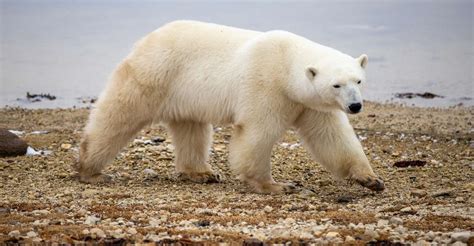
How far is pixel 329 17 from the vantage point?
3788 centimetres

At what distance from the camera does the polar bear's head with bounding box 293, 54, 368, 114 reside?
26.5 feet

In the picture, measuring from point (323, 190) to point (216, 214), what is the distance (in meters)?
1.97

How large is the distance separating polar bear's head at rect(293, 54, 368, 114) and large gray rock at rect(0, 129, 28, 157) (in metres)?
3.91

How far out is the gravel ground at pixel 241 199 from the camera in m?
6.21

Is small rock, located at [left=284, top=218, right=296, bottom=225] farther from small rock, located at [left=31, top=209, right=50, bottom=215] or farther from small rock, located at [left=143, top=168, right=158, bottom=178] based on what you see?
small rock, located at [left=143, top=168, right=158, bottom=178]

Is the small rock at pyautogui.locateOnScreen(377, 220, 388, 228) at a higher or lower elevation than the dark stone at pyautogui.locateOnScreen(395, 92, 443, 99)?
higher

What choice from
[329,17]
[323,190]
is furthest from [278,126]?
[329,17]

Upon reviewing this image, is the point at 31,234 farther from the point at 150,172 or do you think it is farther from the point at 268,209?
the point at 150,172

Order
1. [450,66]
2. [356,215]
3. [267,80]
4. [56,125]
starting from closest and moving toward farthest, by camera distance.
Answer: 1. [356,215]
2. [267,80]
3. [56,125]
4. [450,66]

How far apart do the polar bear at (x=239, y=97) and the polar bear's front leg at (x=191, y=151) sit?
0.02m

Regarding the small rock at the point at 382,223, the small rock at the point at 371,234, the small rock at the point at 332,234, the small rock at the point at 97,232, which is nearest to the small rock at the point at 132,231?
the small rock at the point at 97,232

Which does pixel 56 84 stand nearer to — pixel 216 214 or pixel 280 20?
pixel 216 214

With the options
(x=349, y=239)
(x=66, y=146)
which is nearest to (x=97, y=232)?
(x=349, y=239)

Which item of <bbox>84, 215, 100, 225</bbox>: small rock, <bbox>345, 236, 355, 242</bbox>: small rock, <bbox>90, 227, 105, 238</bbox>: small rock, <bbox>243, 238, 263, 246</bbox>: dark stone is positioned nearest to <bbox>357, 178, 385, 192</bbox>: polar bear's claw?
<bbox>345, 236, 355, 242</bbox>: small rock
